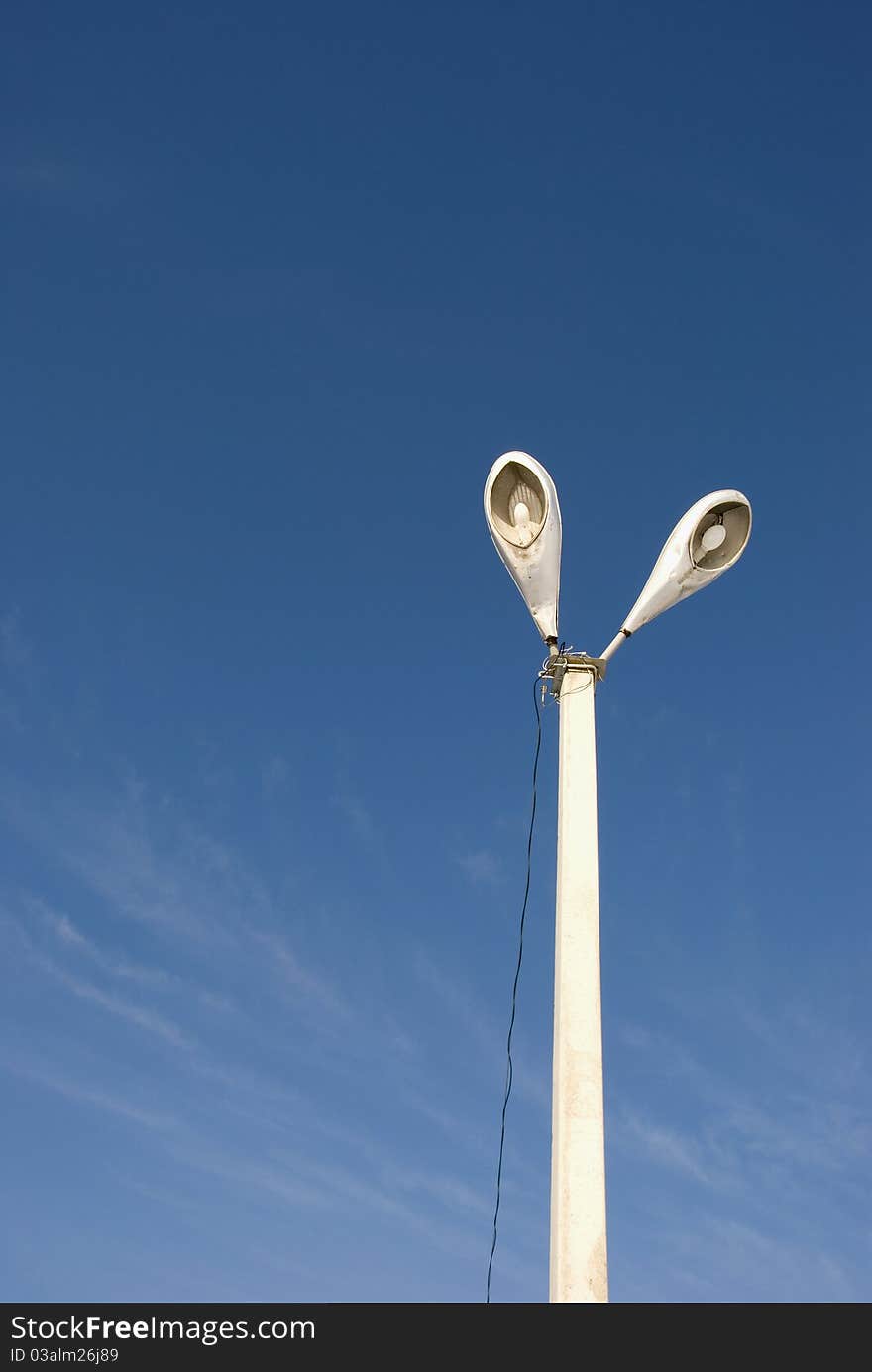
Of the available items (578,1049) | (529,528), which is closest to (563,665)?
(529,528)

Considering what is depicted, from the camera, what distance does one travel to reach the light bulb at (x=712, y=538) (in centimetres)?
1273

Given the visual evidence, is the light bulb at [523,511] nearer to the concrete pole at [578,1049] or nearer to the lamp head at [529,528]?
the lamp head at [529,528]

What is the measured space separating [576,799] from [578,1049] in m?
2.22

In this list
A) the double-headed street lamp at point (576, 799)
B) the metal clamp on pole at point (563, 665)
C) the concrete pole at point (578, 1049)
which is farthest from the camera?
the metal clamp on pole at point (563, 665)

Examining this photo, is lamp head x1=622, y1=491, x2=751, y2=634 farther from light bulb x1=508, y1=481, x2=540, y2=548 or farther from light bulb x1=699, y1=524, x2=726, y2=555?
light bulb x1=508, y1=481, x2=540, y2=548

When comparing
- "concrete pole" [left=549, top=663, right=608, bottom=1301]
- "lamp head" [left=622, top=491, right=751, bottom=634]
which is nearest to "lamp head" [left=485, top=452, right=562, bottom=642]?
"lamp head" [left=622, top=491, right=751, bottom=634]

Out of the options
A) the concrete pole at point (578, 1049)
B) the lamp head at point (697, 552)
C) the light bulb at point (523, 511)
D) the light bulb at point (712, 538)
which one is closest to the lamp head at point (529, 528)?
the light bulb at point (523, 511)

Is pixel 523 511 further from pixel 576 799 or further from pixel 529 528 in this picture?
pixel 576 799

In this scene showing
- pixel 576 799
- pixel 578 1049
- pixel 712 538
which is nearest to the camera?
pixel 578 1049

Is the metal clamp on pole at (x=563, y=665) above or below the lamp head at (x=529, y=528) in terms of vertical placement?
below

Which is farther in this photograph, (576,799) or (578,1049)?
(576,799)

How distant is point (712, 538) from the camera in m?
12.8

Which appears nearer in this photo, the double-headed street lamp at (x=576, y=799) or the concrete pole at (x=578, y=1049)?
the concrete pole at (x=578, y=1049)
